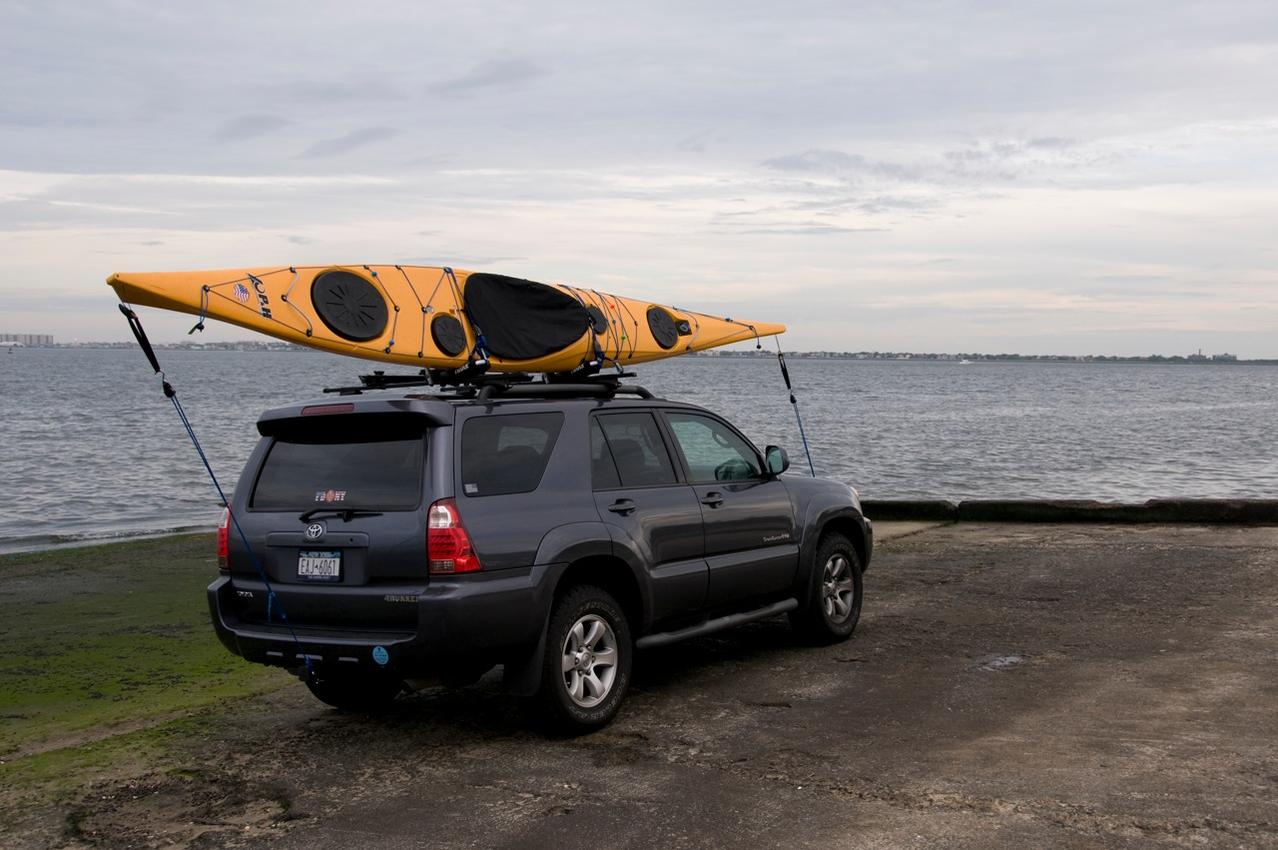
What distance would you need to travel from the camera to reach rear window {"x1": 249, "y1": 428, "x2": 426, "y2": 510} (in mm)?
6344

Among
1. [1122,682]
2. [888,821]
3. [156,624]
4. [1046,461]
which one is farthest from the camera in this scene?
[1046,461]

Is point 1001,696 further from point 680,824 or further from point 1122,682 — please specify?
Answer: point 680,824

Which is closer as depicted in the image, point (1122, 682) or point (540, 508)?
point (540, 508)

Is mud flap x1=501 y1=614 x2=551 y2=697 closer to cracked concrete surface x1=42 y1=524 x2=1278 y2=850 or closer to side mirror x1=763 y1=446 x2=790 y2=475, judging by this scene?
cracked concrete surface x1=42 y1=524 x2=1278 y2=850

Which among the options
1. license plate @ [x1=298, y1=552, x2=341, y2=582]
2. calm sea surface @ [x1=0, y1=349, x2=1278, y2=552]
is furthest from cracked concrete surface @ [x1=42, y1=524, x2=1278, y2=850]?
calm sea surface @ [x1=0, y1=349, x2=1278, y2=552]

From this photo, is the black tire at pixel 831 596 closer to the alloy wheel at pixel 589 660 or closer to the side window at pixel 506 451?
the alloy wheel at pixel 589 660

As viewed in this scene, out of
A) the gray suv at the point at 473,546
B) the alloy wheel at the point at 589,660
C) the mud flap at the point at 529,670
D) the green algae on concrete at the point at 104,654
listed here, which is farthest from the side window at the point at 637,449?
the green algae on concrete at the point at 104,654

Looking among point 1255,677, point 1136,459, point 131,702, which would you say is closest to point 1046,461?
point 1136,459

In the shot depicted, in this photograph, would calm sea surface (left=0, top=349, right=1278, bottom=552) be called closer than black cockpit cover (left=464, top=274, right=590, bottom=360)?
No

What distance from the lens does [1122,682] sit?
7.51 m

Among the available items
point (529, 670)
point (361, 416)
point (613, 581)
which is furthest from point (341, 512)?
point (613, 581)

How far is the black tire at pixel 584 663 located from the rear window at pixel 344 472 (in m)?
1.01

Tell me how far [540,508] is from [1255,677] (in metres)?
4.27

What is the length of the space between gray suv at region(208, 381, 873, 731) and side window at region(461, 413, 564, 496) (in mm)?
10
